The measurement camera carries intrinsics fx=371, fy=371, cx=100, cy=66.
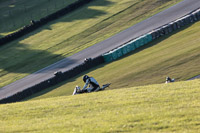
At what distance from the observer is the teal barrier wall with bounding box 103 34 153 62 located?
37312 mm

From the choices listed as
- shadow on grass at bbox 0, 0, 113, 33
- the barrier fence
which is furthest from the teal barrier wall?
shadow on grass at bbox 0, 0, 113, 33

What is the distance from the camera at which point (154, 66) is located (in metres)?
30.9

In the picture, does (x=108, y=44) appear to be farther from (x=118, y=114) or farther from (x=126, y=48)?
(x=118, y=114)

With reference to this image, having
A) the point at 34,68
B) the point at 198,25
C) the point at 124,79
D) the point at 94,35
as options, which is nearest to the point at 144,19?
the point at 94,35

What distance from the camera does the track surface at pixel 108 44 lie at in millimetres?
38094

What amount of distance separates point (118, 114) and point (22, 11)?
5450 centimetres

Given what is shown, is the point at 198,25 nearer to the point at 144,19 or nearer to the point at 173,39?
the point at 173,39

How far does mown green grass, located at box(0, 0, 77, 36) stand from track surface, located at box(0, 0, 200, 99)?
18.5 metres

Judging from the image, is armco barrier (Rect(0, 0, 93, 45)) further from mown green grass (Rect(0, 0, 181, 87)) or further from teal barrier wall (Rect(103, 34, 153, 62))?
teal barrier wall (Rect(103, 34, 153, 62))

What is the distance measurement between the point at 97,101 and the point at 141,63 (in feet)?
53.7

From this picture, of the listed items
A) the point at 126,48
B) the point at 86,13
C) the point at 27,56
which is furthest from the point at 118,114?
the point at 86,13

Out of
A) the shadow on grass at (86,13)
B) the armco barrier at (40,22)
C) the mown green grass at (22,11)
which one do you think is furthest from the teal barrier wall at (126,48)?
the mown green grass at (22,11)

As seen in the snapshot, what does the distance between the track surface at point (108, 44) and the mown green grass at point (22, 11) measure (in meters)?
18.5

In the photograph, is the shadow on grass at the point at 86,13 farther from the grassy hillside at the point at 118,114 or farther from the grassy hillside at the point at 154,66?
the grassy hillside at the point at 118,114
